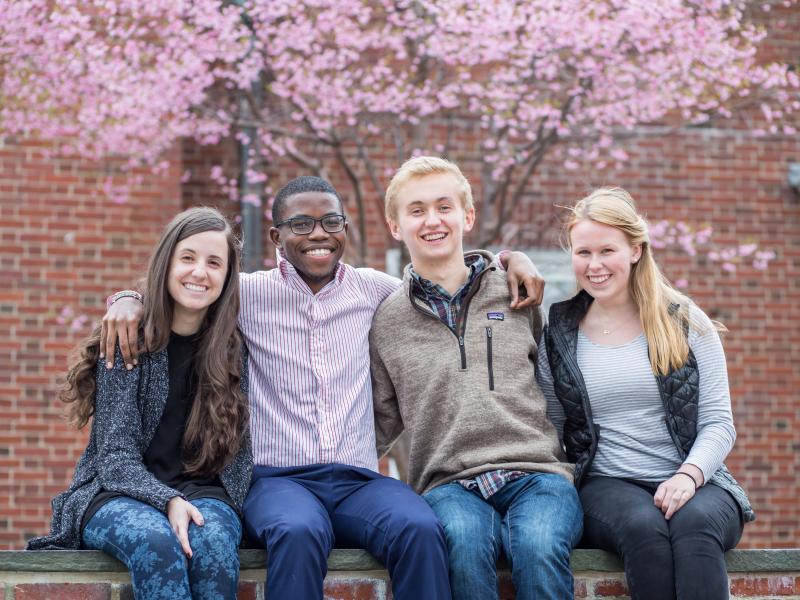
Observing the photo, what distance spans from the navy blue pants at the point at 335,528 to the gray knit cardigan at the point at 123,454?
159 mm

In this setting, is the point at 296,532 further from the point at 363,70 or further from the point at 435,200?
the point at 363,70


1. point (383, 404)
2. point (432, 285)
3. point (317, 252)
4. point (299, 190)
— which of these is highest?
point (299, 190)

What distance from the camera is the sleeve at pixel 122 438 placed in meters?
3.19

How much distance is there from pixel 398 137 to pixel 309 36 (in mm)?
770

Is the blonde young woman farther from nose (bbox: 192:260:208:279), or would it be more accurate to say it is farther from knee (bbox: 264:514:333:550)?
nose (bbox: 192:260:208:279)

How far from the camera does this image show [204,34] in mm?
6465

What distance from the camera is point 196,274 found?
349 cm

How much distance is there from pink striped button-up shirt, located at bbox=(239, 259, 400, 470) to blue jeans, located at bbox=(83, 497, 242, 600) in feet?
1.52

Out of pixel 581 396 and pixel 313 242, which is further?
pixel 313 242

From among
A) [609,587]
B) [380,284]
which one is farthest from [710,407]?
[380,284]

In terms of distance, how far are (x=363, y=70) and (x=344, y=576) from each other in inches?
171

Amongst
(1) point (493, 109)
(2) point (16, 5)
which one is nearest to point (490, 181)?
(1) point (493, 109)

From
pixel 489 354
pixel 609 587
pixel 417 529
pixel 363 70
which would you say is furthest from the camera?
pixel 363 70

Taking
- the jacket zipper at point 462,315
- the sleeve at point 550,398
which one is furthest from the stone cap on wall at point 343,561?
the jacket zipper at point 462,315
